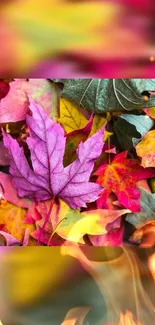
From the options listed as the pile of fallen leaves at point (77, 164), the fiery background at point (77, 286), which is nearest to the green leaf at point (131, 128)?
the pile of fallen leaves at point (77, 164)

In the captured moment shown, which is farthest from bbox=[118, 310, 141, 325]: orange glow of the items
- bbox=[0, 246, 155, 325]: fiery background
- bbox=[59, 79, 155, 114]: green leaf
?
bbox=[59, 79, 155, 114]: green leaf

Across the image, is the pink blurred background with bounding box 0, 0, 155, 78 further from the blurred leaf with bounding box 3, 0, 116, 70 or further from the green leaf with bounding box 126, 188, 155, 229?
the green leaf with bounding box 126, 188, 155, 229

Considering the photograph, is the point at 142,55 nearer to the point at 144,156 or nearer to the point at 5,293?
the point at 144,156

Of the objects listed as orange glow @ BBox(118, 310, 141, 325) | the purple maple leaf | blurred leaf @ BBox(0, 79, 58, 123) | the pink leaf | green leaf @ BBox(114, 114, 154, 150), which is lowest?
orange glow @ BBox(118, 310, 141, 325)

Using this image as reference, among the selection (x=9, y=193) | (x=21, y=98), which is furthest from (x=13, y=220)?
(x=21, y=98)

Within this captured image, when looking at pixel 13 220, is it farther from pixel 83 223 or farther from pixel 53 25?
pixel 53 25

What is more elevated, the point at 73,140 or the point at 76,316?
the point at 73,140

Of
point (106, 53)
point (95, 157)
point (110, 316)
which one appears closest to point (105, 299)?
point (110, 316)
